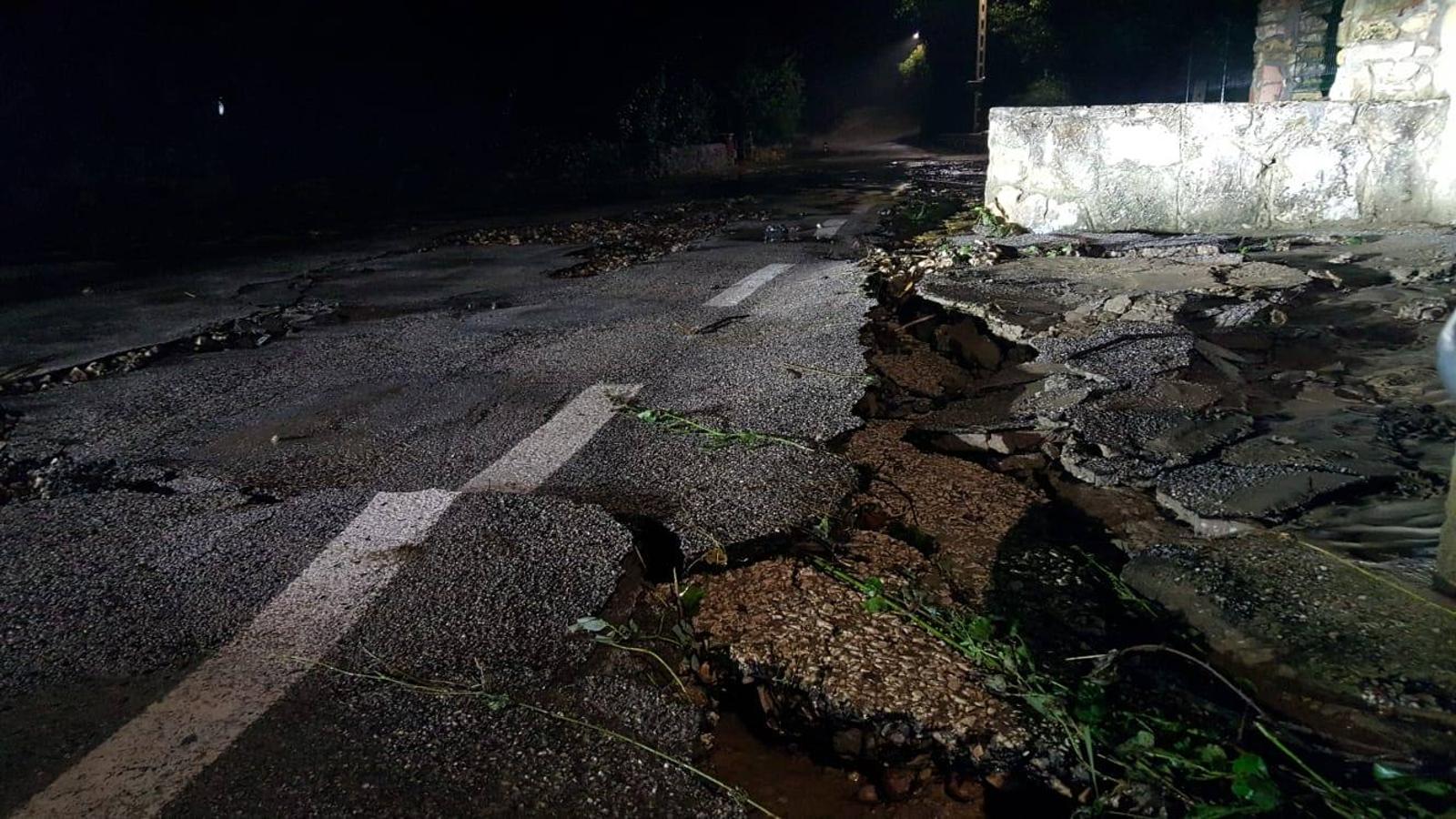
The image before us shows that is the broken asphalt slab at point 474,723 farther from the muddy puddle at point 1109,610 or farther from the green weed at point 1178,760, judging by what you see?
the green weed at point 1178,760

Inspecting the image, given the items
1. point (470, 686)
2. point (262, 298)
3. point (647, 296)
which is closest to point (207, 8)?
point (262, 298)

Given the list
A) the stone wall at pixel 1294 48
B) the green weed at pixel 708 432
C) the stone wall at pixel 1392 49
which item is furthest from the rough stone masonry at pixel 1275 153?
the stone wall at pixel 1294 48

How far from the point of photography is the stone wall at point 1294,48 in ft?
40.4

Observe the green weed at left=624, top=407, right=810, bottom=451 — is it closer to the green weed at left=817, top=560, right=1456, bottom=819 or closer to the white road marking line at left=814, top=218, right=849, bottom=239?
the green weed at left=817, top=560, right=1456, bottom=819

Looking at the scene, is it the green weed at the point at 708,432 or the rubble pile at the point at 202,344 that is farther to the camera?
the rubble pile at the point at 202,344

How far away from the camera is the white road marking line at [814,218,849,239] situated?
848cm

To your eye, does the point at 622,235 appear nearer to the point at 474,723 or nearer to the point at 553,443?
the point at 553,443

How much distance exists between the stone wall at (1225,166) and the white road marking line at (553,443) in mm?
4545

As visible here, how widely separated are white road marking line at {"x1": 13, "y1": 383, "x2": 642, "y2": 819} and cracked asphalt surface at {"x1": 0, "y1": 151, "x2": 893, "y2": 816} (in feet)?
0.12

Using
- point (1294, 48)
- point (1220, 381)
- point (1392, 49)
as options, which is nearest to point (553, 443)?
point (1220, 381)

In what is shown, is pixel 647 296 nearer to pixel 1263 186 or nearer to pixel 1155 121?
pixel 1155 121

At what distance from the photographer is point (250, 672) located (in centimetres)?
190

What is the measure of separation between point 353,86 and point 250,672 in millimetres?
20018

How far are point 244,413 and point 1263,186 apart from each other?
6589 millimetres
